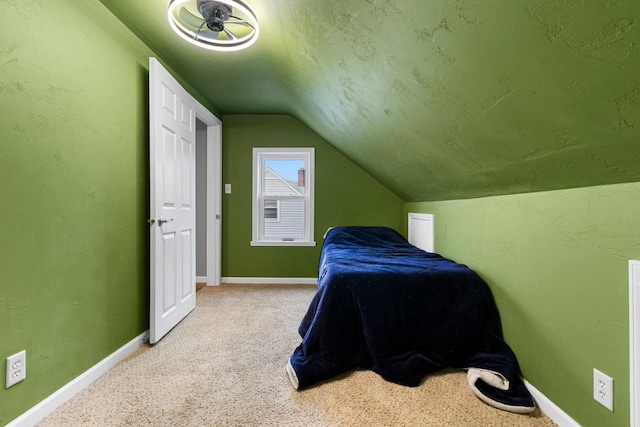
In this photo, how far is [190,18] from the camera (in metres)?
1.74

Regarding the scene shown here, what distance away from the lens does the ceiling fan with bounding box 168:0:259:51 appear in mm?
1574

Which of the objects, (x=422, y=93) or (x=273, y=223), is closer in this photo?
(x=422, y=93)

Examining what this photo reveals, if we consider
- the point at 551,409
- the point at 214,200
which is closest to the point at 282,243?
the point at 214,200

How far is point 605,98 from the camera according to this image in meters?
0.75

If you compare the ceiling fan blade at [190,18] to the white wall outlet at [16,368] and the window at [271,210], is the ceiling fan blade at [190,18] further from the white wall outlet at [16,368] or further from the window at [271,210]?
the window at [271,210]

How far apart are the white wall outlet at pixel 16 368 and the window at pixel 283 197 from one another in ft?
7.90

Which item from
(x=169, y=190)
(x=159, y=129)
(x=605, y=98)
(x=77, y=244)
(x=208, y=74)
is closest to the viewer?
(x=605, y=98)

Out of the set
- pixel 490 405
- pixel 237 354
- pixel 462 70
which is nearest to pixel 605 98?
pixel 462 70

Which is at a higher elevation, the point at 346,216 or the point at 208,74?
the point at 208,74

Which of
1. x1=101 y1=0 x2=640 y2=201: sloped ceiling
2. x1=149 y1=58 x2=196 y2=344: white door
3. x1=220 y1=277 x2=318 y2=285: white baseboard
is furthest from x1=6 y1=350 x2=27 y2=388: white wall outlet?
x1=220 y1=277 x2=318 y2=285: white baseboard

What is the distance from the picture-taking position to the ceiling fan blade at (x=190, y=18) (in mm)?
1678

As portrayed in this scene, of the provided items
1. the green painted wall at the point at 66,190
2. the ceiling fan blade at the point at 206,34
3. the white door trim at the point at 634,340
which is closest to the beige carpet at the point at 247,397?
the green painted wall at the point at 66,190

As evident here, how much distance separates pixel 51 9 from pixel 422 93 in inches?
67.4

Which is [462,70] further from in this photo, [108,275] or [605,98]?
[108,275]
